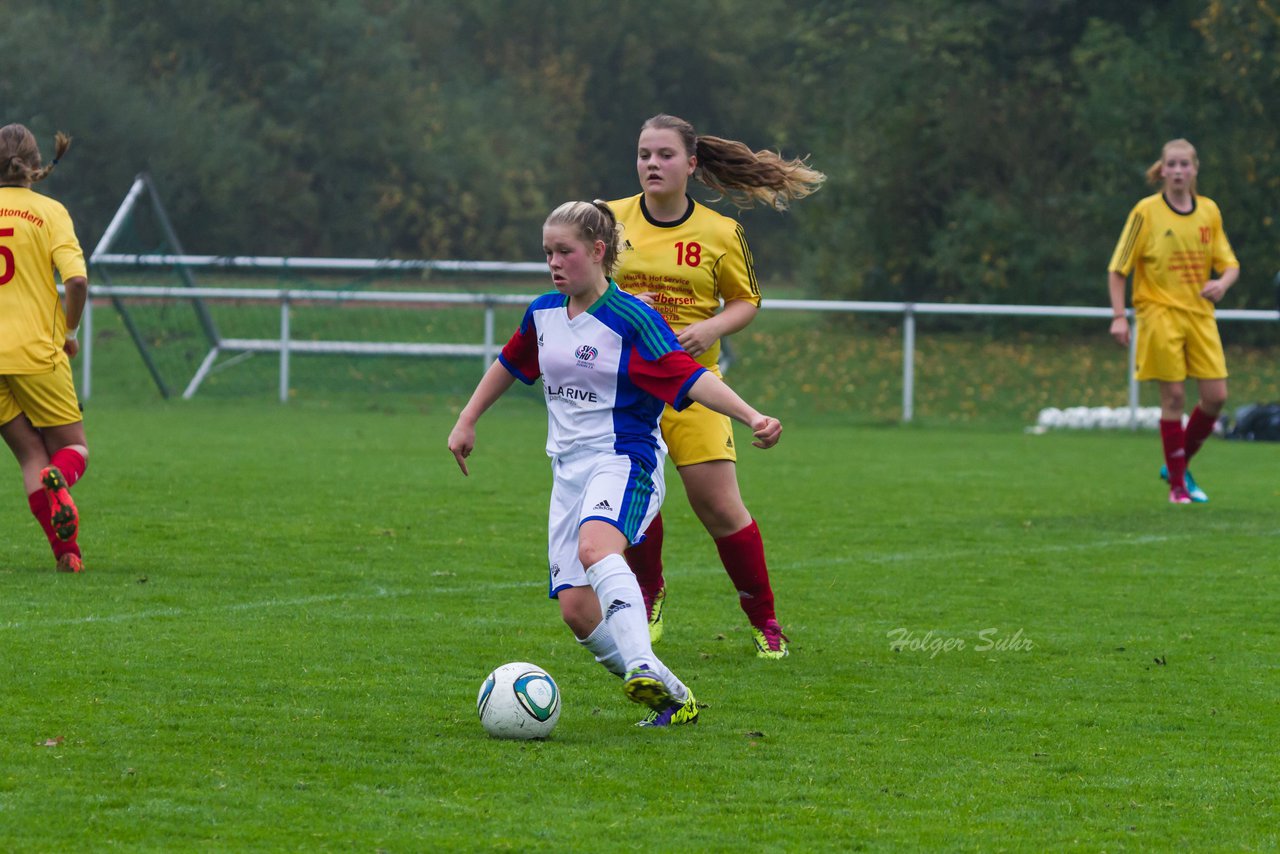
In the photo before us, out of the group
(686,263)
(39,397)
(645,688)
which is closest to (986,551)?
(686,263)

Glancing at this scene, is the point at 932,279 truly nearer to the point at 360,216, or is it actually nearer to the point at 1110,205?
the point at 1110,205

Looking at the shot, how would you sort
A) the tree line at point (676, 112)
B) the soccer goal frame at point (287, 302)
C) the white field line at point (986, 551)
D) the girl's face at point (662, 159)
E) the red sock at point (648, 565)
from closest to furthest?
the girl's face at point (662, 159)
the red sock at point (648, 565)
the white field line at point (986, 551)
the soccer goal frame at point (287, 302)
the tree line at point (676, 112)

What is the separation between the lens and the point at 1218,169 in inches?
1093

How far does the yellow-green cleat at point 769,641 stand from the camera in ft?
21.3

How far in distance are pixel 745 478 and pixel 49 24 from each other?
1208 inches

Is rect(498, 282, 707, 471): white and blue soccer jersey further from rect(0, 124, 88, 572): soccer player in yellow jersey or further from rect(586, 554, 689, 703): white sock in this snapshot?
rect(0, 124, 88, 572): soccer player in yellow jersey

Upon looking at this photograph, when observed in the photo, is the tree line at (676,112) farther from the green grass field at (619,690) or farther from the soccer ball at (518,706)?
the soccer ball at (518,706)

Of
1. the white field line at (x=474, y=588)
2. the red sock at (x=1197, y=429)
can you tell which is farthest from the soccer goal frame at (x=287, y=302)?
the white field line at (x=474, y=588)

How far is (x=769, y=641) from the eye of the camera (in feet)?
21.5

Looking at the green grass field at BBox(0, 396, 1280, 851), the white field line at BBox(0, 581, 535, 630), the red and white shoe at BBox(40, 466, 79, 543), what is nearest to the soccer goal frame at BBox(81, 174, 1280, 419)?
the green grass field at BBox(0, 396, 1280, 851)

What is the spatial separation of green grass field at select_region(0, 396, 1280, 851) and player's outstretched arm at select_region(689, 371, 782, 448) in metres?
0.85

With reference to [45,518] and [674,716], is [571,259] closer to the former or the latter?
[674,716]

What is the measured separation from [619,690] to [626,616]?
734 millimetres

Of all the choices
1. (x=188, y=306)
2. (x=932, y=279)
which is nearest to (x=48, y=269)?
(x=188, y=306)
